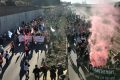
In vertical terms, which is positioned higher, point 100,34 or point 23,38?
point 23,38

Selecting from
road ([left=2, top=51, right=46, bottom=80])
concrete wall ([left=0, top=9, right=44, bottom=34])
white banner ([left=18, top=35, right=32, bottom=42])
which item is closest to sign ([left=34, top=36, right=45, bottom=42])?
white banner ([left=18, top=35, right=32, bottom=42])

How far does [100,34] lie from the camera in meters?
44.1

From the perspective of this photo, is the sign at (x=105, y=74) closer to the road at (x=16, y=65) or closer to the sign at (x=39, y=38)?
the road at (x=16, y=65)

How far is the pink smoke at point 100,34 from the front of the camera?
26203mm

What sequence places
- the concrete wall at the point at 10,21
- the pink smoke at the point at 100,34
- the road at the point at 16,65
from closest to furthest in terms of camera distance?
the road at the point at 16,65
the pink smoke at the point at 100,34
the concrete wall at the point at 10,21

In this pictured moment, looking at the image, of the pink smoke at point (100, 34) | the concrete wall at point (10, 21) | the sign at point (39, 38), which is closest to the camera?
the pink smoke at point (100, 34)

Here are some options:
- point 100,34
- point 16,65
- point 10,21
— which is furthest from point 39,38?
point 10,21

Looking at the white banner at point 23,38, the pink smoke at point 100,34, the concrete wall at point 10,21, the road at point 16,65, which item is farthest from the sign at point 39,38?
the concrete wall at point 10,21

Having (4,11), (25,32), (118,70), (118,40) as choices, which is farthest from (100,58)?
(4,11)

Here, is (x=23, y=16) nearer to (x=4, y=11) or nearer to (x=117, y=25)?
(x=4, y=11)

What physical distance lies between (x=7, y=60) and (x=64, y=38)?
16343 mm

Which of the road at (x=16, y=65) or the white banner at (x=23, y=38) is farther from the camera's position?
the white banner at (x=23, y=38)

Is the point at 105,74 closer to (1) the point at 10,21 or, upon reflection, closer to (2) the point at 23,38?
(2) the point at 23,38

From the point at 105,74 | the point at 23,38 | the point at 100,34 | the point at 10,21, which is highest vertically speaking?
the point at 105,74
